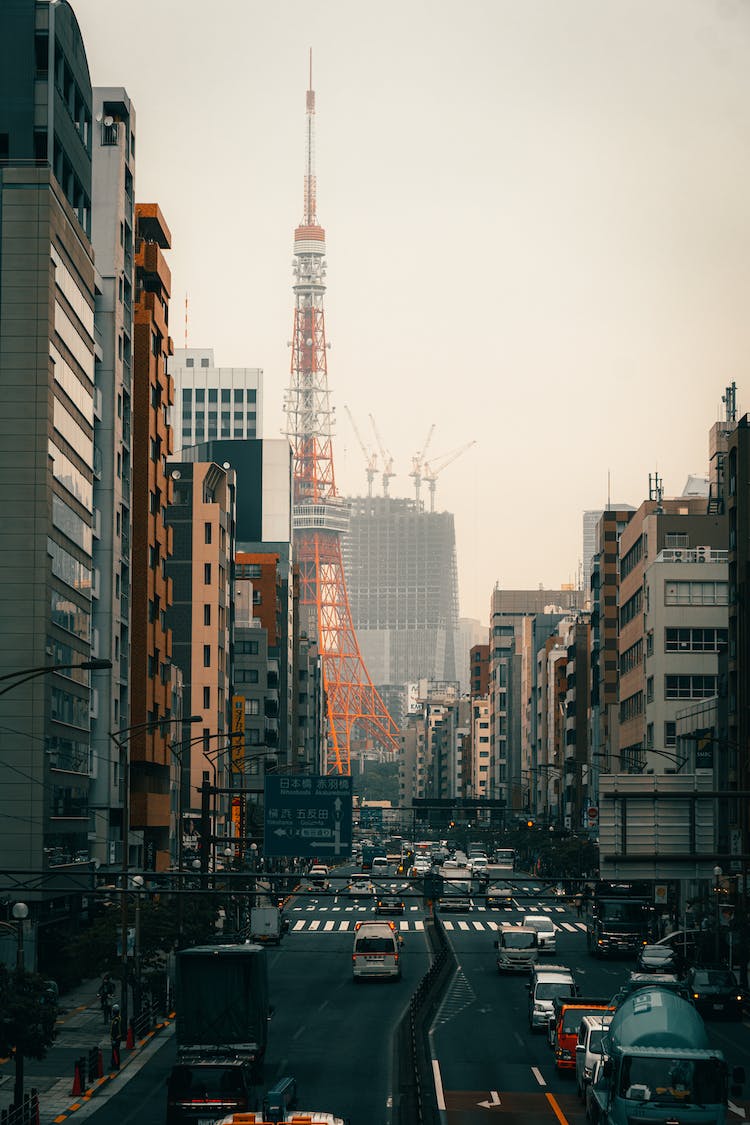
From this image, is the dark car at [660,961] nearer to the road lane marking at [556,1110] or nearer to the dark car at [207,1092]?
the road lane marking at [556,1110]

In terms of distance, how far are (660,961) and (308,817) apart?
28762 millimetres

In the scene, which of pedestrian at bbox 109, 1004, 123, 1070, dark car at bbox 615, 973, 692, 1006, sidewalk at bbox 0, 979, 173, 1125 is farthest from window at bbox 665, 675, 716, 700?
pedestrian at bbox 109, 1004, 123, 1070

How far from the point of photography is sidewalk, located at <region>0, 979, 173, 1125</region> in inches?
1957

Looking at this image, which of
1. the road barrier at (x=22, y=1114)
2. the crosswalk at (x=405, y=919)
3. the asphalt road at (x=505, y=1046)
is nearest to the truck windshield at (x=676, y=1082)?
the asphalt road at (x=505, y=1046)

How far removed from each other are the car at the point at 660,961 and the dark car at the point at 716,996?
8.07 m

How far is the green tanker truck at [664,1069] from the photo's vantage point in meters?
36.5

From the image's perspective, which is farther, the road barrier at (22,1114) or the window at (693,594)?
the window at (693,594)

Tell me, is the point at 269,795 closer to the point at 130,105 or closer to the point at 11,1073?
the point at 11,1073

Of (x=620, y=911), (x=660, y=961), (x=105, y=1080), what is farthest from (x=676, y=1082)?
(x=620, y=911)

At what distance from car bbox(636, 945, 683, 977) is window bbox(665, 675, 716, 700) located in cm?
4957

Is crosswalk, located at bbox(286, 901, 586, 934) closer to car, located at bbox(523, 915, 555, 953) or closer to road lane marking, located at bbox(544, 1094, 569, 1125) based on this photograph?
car, located at bbox(523, 915, 555, 953)

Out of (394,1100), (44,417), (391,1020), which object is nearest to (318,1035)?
(391,1020)

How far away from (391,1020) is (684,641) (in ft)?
229

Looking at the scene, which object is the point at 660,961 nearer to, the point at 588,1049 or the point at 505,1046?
the point at 505,1046
